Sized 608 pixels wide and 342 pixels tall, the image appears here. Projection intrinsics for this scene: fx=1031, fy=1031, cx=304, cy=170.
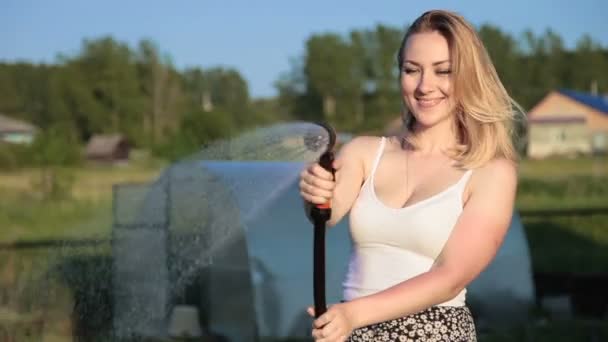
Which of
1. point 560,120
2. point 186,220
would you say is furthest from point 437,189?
point 560,120

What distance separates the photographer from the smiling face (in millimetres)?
2082

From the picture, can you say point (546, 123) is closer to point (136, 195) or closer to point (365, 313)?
point (136, 195)

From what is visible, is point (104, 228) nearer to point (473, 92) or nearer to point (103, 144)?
point (473, 92)

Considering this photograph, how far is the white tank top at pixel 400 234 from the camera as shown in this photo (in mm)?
2045

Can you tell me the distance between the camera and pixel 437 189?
6.86 ft

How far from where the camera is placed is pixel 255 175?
25.1 feet

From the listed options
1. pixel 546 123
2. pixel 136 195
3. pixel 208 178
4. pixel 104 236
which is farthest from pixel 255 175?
pixel 546 123

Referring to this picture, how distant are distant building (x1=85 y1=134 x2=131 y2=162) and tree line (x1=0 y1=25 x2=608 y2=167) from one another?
27.4 inches

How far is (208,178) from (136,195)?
22.4 inches

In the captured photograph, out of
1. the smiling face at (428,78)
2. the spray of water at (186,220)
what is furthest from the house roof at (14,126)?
the smiling face at (428,78)

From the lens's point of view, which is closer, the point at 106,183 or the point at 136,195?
the point at 136,195

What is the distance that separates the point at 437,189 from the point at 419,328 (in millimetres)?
285

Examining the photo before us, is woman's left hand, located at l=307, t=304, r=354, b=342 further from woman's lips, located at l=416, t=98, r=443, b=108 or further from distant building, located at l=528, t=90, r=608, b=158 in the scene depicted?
distant building, located at l=528, t=90, r=608, b=158

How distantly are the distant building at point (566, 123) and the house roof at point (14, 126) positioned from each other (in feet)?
111
